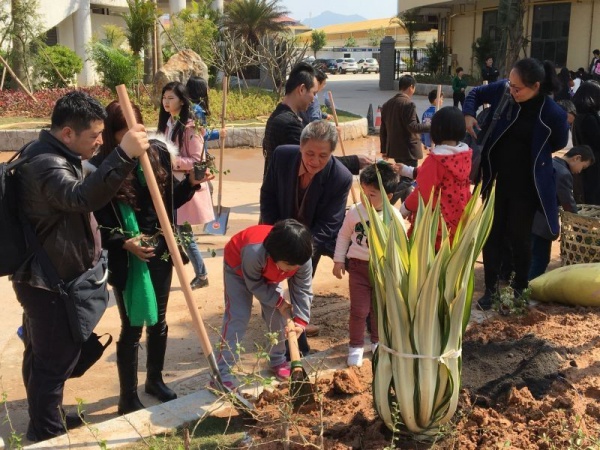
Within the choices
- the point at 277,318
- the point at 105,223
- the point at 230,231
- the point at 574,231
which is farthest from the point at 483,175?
the point at 230,231

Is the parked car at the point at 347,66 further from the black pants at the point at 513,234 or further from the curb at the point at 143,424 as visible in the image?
the curb at the point at 143,424

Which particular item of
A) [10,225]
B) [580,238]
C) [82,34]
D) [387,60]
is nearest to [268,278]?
A: [10,225]

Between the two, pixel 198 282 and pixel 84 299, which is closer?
pixel 84 299

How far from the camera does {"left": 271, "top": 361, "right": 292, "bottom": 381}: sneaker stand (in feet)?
12.7

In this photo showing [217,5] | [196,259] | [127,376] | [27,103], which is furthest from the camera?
[217,5]

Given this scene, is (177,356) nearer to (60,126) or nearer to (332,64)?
(60,126)

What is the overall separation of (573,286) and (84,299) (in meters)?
3.15

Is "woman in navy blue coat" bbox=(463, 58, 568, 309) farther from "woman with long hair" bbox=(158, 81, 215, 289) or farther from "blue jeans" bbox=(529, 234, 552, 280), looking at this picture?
"woman with long hair" bbox=(158, 81, 215, 289)

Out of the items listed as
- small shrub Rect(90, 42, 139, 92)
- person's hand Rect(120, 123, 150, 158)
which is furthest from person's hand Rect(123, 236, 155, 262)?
small shrub Rect(90, 42, 139, 92)

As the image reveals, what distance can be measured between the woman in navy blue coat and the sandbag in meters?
0.18

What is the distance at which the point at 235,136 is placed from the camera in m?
13.9

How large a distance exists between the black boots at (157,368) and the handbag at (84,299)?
617 mm

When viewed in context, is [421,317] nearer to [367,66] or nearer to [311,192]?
[311,192]

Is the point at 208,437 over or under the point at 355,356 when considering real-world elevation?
→ under
